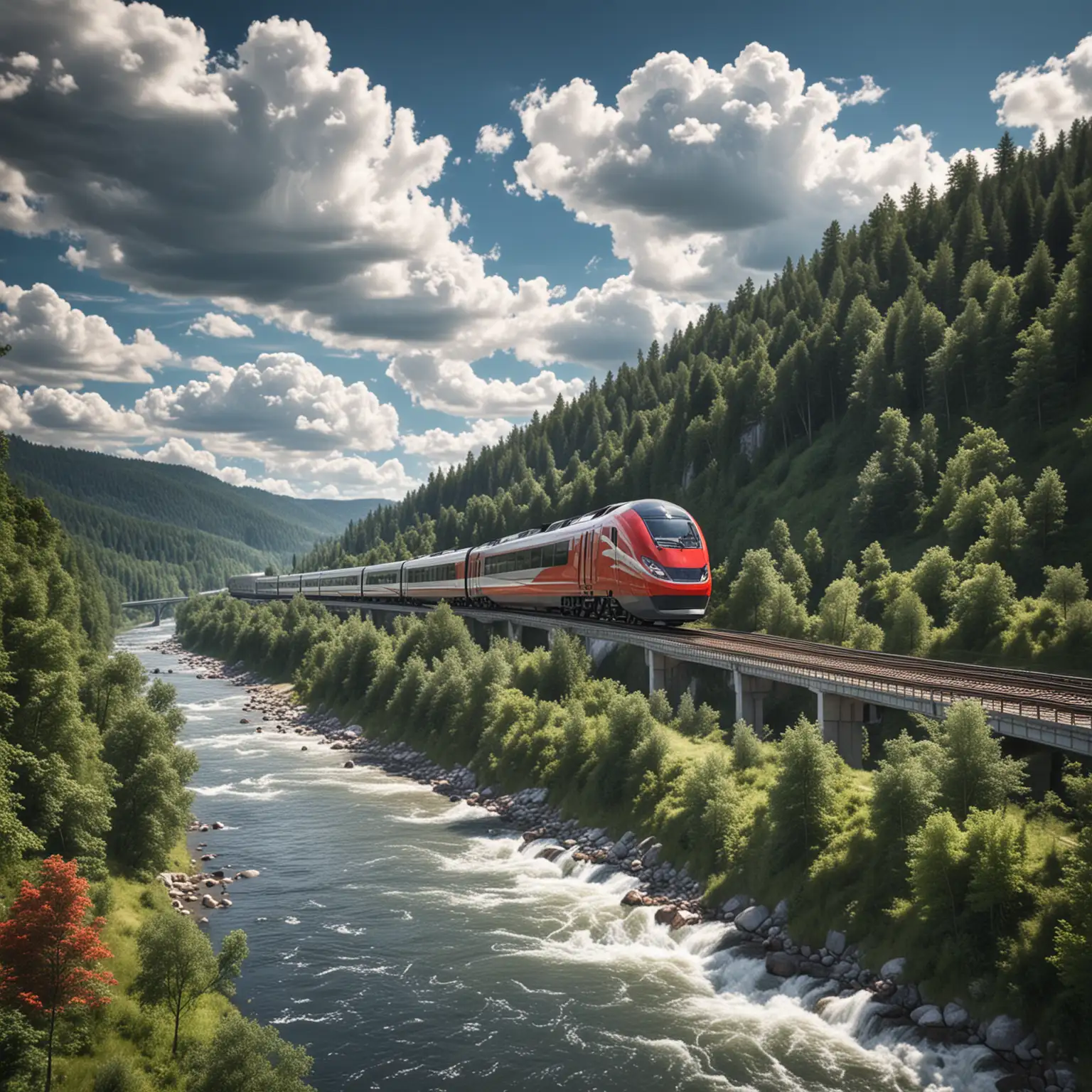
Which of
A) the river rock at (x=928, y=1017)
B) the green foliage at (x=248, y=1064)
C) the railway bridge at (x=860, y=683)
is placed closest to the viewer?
the green foliage at (x=248, y=1064)

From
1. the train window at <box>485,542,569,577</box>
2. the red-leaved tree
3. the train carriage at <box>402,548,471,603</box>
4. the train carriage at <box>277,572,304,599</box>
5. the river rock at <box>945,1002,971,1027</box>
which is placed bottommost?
the river rock at <box>945,1002,971,1027</box>

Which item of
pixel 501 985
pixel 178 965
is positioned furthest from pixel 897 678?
pixel 178 965

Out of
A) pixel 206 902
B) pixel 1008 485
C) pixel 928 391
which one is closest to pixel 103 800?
pixel 206 902

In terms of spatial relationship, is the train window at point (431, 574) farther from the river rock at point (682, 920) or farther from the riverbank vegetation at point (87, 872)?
the river rock at point (682, 920)

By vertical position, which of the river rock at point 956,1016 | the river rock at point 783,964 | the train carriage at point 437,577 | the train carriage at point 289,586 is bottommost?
the river rock at point 783,964

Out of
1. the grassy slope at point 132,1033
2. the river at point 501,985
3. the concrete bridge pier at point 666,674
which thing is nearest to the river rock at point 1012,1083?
the river at point 501,985

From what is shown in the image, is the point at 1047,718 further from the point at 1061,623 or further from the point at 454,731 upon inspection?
the point at 454,731

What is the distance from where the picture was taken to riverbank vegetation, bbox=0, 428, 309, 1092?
24234mm

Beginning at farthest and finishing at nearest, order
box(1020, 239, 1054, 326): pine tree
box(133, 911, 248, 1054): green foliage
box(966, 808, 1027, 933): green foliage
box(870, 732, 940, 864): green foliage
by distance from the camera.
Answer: box(1020, 239, 1054, 326): pine tree < box(870, 732, 940, 864): green foliage < box(133, 911, 248, 1054): green foliage < box(966, 808, 1027, 933): green foliage

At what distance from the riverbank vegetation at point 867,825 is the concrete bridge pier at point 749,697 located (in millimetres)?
2160

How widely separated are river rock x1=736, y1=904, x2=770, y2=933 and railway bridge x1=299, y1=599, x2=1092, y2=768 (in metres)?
9.15

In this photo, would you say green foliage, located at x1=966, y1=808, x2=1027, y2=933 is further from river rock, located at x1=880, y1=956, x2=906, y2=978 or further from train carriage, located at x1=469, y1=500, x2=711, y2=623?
train carriage, located at x1=469, y1=500, x2=711, y2=623

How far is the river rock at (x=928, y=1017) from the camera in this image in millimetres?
26094

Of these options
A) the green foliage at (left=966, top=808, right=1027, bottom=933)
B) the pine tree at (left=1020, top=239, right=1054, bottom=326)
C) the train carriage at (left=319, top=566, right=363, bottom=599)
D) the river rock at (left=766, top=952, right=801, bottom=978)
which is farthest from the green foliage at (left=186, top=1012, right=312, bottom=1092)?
the pine tree at (left=1020, top=239, right=1054, bottom=326)
